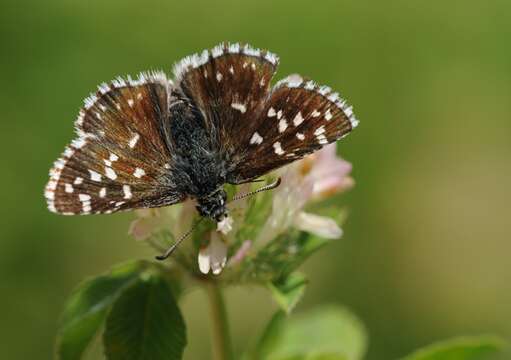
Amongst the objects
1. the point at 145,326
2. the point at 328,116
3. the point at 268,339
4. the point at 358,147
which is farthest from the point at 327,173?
the point at 358,147

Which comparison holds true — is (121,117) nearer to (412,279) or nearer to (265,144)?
(265,144)

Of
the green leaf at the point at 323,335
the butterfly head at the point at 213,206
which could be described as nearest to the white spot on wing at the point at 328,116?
the butterfly head at the point at 213,206

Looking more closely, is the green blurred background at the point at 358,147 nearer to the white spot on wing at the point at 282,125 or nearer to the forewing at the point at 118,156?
the forewing at the point at 118,156

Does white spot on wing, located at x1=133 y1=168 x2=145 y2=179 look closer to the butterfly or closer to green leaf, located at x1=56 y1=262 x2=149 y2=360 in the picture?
the butterfly

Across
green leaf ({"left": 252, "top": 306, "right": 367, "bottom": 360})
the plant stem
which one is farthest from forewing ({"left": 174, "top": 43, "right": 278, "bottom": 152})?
green leaf ({"left": 252, "top": 306, "right": 367, "bottom": 360})

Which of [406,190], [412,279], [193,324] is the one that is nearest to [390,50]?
[406,190]
